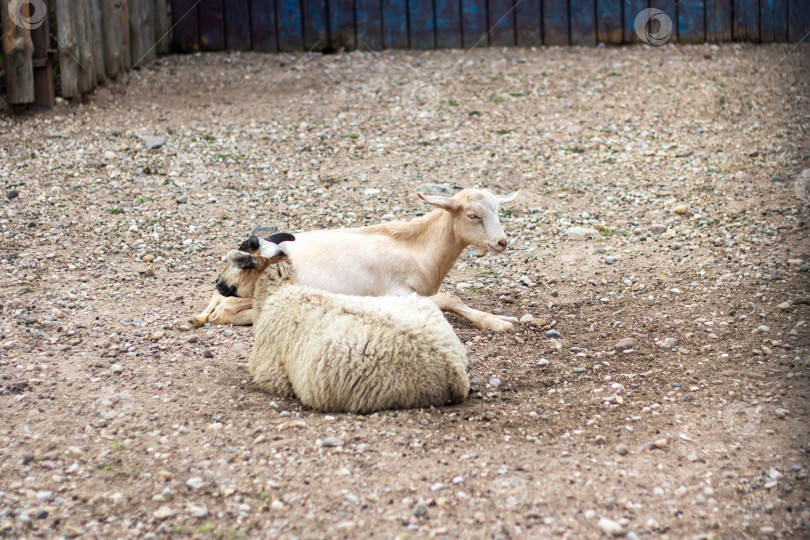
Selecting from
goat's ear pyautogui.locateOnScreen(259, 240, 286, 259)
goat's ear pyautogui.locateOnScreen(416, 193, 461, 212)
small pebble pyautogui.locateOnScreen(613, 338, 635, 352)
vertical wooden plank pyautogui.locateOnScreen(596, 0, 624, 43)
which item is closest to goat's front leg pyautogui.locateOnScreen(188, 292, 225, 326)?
goat's ear pyautogui.locateOnScreen(259, 240, 286, 259)

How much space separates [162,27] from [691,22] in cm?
798

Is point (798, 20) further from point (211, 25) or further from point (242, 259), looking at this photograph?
point (242, 259)

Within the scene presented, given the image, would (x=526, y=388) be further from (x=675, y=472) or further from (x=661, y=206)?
(x=661, y=206)

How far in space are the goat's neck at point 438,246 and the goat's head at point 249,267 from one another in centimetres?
142

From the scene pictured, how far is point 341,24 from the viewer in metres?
12.3

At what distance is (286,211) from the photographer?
8.42 meters

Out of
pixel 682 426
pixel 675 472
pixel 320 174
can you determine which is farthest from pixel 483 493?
pixel 320 174

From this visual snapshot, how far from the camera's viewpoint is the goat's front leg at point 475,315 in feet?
20.3

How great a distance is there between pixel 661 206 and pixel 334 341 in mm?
4874

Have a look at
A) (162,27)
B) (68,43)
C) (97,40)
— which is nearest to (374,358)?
(68,43)

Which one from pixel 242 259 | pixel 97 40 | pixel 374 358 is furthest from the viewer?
pixel 97 40

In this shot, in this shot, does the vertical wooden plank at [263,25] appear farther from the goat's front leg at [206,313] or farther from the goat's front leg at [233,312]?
the goat's front leg at [233,312]

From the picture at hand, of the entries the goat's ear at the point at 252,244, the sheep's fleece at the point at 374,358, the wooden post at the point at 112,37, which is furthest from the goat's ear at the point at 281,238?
the wooden post at the point at 112,37

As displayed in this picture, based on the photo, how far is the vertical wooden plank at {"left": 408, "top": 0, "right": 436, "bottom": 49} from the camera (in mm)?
12141
